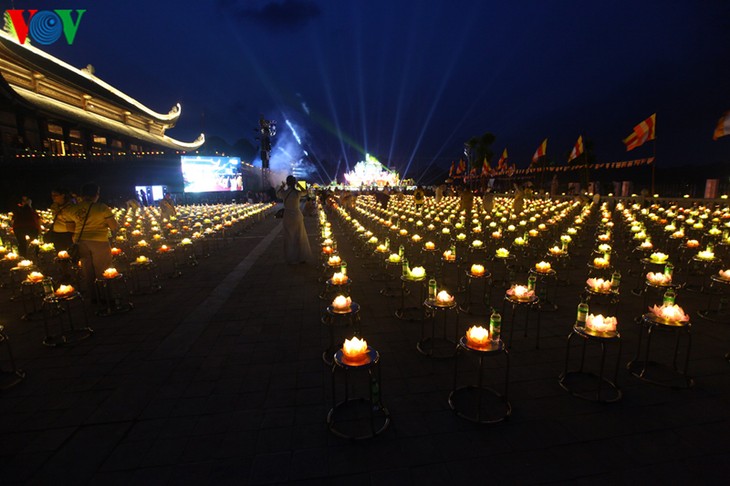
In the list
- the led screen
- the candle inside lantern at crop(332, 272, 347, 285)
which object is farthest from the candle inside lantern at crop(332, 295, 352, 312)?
the led screen

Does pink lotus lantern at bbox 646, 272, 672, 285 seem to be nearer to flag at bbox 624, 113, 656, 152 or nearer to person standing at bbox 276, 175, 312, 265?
person standing at bbox 276, 175, 312, 265

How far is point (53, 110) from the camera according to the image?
24.5 metres

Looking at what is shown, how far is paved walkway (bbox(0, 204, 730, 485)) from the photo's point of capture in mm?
3133

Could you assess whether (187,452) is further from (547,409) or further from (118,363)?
(547,409)

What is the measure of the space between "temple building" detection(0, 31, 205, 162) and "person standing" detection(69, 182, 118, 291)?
17.7m

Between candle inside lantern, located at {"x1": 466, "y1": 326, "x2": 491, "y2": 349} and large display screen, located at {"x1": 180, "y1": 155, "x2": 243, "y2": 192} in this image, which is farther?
large display screen, located at {"x1": 180, "y1": 155, "x2": 243, "y2": 192}

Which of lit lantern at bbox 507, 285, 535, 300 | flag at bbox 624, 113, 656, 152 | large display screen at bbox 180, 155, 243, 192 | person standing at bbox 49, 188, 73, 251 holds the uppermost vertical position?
flag at bbox 624, 113, 656, 152

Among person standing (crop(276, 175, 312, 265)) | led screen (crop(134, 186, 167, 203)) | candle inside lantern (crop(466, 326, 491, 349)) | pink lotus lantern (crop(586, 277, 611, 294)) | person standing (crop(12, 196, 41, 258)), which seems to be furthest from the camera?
led screen (crop(134, 186, 167, 203))

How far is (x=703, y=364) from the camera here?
4738mm

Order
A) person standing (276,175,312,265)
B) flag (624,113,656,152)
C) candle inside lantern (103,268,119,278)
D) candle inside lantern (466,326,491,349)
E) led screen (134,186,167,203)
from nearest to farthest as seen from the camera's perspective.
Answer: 1. candle inside lantern (466,326,491,349)
2. candle inside lantern (103,268,119,278)
3. person standing (276,175,312,265)
4. flag (624,113,656,152)
5. led screen (134,186,167,203)

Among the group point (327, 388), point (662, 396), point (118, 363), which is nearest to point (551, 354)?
point (662, 396)

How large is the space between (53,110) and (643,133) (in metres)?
35.5

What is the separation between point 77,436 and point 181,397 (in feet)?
3.19

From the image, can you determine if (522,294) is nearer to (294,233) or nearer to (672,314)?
(672,314)
